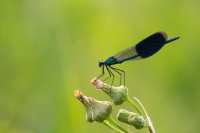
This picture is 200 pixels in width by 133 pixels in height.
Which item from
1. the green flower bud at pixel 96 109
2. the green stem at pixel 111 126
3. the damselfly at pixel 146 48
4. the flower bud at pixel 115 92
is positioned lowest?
the green stem at pixel 111 126

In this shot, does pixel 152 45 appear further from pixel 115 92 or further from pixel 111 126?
pixel 111 126

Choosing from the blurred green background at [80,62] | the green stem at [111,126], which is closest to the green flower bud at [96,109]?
the green stem at [111,126]

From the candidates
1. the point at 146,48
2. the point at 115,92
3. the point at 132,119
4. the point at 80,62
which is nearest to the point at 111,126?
the point at 132,119

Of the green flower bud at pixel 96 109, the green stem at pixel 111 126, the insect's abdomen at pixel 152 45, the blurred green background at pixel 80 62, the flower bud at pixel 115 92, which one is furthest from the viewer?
the blurred green background at pixel 80 62

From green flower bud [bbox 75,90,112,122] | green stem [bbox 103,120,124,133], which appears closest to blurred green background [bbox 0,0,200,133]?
green flower bud [bbox 75,90,112,122]

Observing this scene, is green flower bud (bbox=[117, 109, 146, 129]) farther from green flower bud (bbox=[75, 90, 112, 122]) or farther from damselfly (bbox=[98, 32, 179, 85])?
damselfly (bbox=[98, 32, 179, 85])

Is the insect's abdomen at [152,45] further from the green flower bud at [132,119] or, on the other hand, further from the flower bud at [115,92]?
the green flower bud at [132,119]

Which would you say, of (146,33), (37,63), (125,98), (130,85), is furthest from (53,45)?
(125,98)
